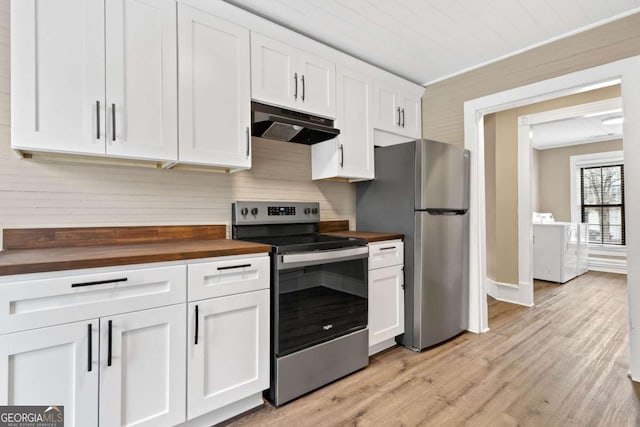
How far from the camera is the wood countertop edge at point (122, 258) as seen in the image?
119cm

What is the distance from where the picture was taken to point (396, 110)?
3094mm

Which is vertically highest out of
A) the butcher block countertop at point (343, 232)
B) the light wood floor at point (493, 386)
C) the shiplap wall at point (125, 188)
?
the shiplap wall at point (125, 188)

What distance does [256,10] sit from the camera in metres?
2.17

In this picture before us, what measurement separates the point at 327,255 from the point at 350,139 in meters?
1.13

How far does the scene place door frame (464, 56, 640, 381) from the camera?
7.11 ft

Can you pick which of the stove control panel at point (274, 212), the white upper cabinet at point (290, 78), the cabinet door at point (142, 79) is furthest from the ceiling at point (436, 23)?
the stove control panel at point (274, 212)

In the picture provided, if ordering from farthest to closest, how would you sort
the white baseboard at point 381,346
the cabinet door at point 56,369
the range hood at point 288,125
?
the white baseboard at point 381,346 → the range hood at point 288,125 → the cabinet door at point 56,369

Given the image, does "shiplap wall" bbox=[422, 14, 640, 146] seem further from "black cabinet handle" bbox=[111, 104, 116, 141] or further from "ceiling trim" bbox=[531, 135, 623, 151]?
"ceiling trim" bbox=[531, 135, 623, 151]

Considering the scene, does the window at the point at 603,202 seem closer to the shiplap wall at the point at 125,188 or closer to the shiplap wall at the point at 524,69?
the shiplap wall at the point at 524,69

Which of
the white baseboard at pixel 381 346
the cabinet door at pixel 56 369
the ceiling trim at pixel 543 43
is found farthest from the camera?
the white baseboard at pixel 381 346

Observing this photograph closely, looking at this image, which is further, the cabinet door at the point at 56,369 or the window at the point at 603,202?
the window at the point at 603,202

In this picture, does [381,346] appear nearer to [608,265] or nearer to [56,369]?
[56,369]

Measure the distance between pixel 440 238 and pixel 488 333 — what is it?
1134mm

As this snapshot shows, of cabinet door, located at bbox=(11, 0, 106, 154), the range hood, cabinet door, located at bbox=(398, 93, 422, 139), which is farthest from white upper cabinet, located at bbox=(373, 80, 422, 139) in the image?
cabinet door, located at bbox=(11, 0, 106, 154)
